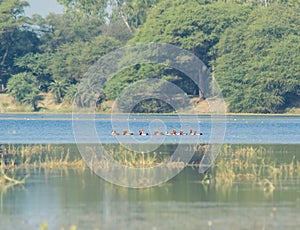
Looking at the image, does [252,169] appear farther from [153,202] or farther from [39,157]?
[39,157]

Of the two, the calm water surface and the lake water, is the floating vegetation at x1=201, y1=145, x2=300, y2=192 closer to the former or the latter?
the lake water

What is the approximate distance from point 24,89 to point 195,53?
1680 centimetres

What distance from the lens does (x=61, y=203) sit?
27219mm

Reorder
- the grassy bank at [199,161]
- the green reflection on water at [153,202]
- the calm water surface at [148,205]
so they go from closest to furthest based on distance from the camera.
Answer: the calm water surface at [148,205]
the green reflection on water at [153,202]
the grassy bank at [199,161]

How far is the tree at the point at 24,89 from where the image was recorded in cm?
9806

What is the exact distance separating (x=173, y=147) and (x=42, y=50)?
6539 cm

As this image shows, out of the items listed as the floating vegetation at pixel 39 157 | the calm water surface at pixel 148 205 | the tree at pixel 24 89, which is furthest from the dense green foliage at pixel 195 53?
the calm water surface at pixel 148 205

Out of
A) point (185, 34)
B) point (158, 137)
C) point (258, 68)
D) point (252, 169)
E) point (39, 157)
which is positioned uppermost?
point (185, 34)

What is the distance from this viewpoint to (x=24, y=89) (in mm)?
97500

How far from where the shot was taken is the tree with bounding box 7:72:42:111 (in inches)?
3861

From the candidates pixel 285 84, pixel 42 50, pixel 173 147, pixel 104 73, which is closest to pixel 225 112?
pixel 285 84

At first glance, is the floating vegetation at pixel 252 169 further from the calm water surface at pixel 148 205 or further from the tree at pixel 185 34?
the tree at pixel 185 34

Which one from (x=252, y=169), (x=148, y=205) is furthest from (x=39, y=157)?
(x=148, y=205)

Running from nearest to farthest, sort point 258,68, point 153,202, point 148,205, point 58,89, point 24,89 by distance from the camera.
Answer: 1. point 148,205
2. point 153,202
3. point 24,89
4. point 258,68
5. point 58,89
